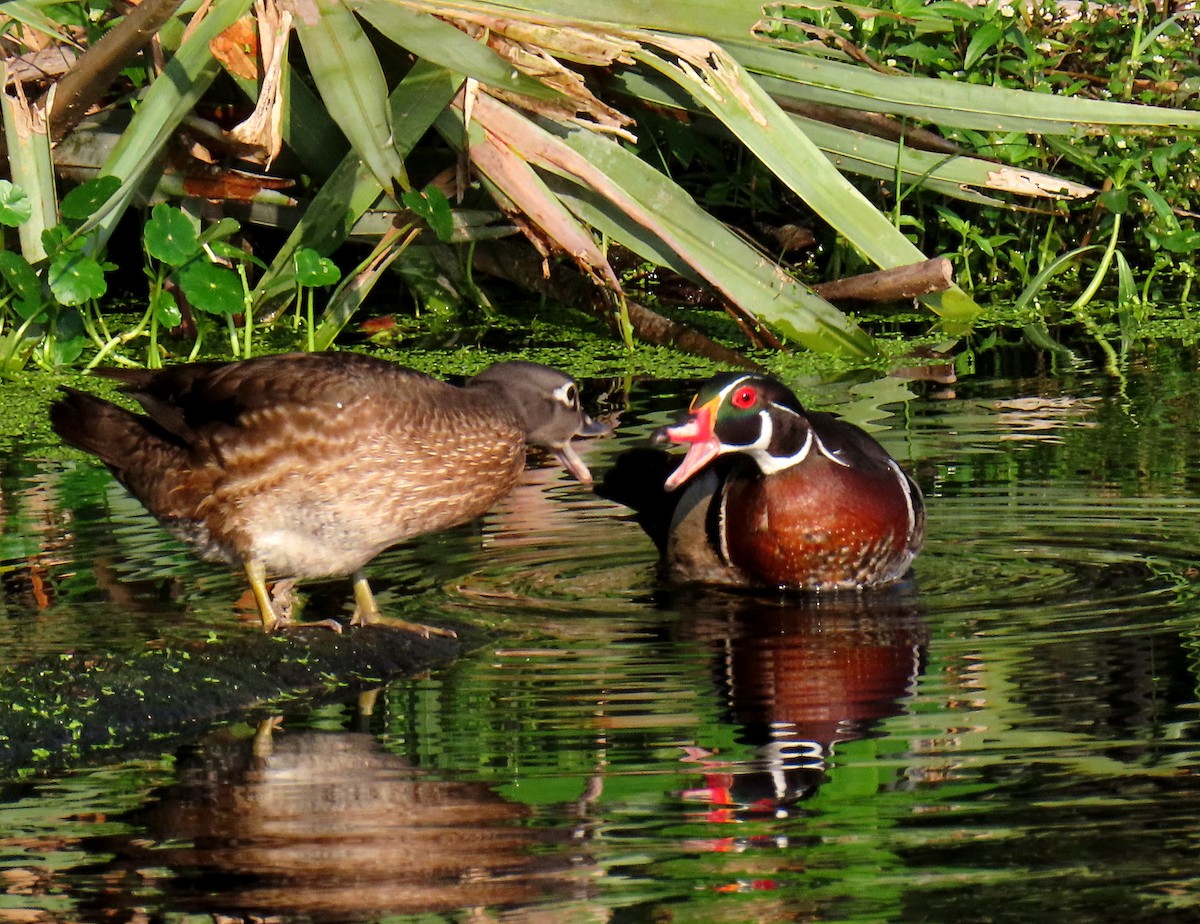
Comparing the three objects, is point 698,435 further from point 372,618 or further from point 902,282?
point 902,282

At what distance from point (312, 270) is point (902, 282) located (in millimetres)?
2227

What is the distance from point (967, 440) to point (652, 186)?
1580 millimetres

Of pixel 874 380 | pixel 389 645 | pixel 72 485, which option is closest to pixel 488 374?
pixel 389 645

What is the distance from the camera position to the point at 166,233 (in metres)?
7.11

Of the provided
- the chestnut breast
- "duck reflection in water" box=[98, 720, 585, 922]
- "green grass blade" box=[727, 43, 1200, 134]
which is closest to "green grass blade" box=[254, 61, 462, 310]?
"green grass blade" box=[727, 43, 1200, 134]

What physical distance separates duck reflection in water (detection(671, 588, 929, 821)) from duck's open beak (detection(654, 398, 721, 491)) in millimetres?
351

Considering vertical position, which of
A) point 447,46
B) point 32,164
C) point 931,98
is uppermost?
point 447,46

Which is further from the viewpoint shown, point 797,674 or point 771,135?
point 771,135

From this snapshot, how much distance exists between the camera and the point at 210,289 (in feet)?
23.9

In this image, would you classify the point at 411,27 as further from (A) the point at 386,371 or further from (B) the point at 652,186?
(A) the point at 386,371

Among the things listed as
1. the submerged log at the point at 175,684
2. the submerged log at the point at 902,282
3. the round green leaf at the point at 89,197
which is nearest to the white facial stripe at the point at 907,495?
the submerged log at the point at 175,684

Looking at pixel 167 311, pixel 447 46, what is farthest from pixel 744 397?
pixel 167 311

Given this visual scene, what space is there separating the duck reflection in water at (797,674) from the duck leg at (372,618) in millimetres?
606

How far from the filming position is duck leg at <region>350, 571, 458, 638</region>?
4.64m
